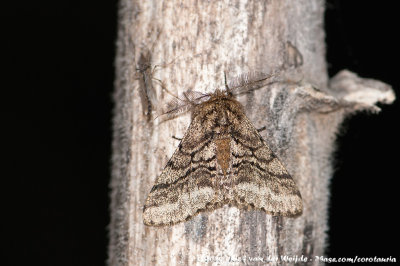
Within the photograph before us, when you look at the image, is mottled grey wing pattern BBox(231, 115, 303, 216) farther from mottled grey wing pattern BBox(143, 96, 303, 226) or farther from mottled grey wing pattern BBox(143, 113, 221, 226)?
mottled grey wing pattern BBox(143, 113, 221, 226)

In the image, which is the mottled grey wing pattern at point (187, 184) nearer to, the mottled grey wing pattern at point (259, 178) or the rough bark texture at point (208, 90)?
the rough bark texture at point (208, 90)

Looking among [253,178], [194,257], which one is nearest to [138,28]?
[253,178]

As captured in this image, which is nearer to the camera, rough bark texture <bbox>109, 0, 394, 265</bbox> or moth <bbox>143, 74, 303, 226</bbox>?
rough bark texture <bbox>109, 0, 394, 265</bbox>

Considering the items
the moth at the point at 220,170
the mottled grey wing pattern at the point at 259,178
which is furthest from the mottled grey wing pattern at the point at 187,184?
the mottled grey wing pattern at the point at 259,178

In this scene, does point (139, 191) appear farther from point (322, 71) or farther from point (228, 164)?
point (322, 71)

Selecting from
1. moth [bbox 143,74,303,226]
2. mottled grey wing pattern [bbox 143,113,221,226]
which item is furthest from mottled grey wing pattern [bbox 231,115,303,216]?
mottled grey wing pattern [bbox 143,113,221,226]
